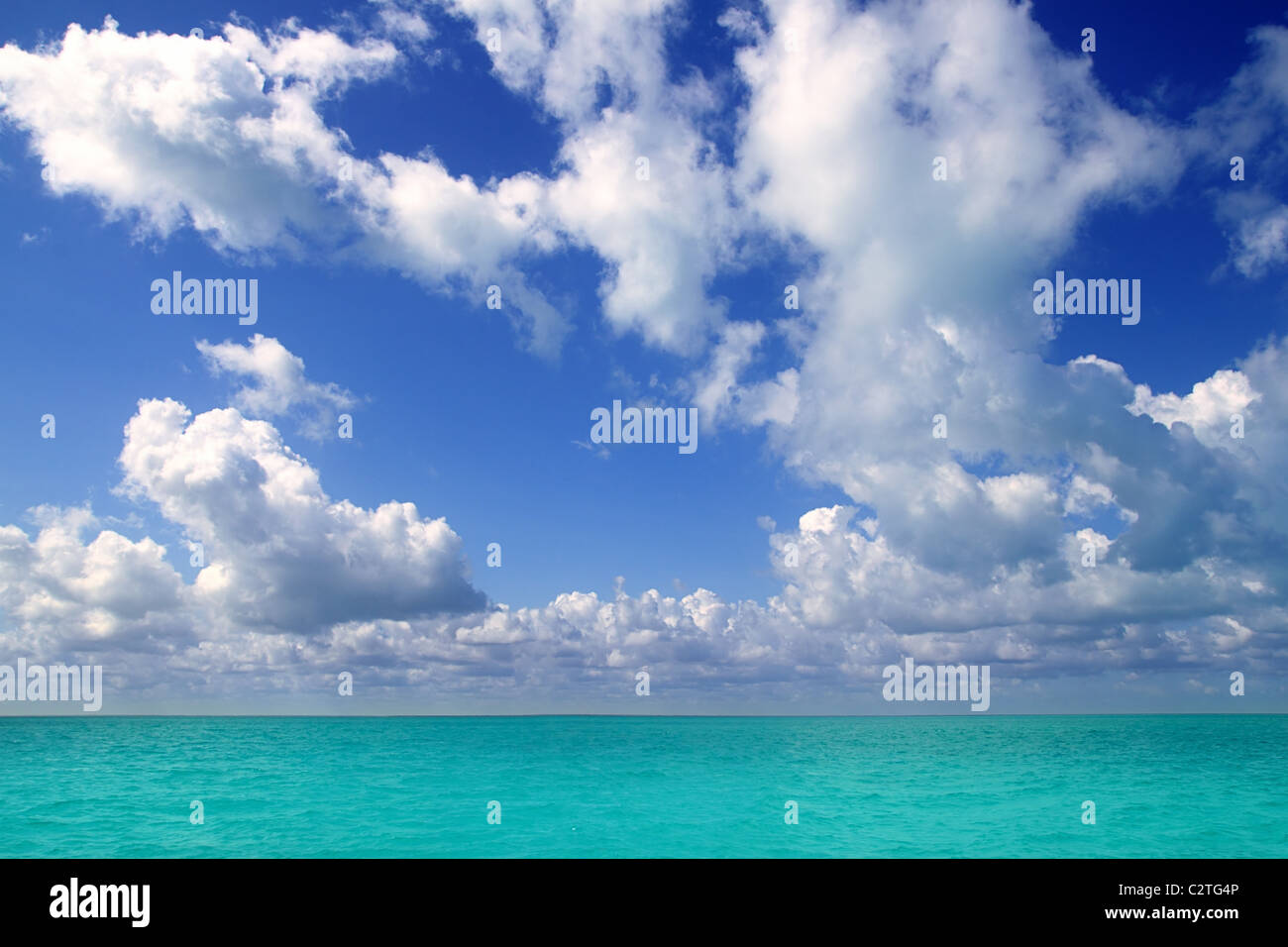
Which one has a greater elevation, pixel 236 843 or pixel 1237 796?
pixel 236 843

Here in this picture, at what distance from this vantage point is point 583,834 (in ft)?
103

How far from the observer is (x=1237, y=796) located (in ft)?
140
